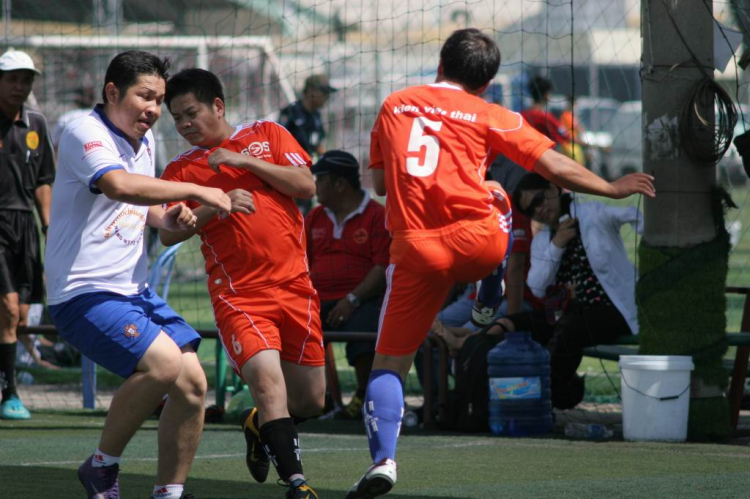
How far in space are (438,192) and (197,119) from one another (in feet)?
3.89

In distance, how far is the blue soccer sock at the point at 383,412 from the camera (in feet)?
16.1

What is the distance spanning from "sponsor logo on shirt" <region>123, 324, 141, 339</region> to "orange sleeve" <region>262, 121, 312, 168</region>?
1153 millimetres

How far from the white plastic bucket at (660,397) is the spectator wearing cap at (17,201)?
4.30 metres

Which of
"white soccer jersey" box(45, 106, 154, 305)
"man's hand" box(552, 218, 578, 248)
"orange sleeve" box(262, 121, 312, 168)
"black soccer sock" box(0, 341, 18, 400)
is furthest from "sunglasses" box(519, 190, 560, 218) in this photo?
"white soccer jersey" box(45, 106, 154, 305)

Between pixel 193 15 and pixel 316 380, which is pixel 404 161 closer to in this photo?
pixel 316 380

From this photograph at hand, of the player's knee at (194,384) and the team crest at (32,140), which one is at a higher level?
the team crest at (32,140)

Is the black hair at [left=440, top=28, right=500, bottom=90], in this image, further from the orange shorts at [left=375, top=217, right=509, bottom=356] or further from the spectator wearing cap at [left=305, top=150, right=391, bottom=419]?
the spectator wearing cap at [left=305, top=150, right=391, bottom=419]

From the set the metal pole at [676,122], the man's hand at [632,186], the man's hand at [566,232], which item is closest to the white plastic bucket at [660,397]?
the metal pole at [676,122]

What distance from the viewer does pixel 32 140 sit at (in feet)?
29.3

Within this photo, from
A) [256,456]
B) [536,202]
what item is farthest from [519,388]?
[256,456]

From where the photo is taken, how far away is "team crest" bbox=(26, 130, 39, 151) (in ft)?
29.2

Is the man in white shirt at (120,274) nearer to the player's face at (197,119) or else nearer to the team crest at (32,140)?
the player's face at (197,119)

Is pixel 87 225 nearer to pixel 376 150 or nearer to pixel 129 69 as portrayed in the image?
pixel 129 69

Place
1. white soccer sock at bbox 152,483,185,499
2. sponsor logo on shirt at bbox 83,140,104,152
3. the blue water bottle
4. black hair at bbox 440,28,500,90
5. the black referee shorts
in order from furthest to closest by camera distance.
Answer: the black referee shorts
the blue water bottle
black hair at bbox 440,28,500,90
white soccer sock at bbox 152,483,185,499
sponsor logo on shirt at bbox 83,140,104,152
